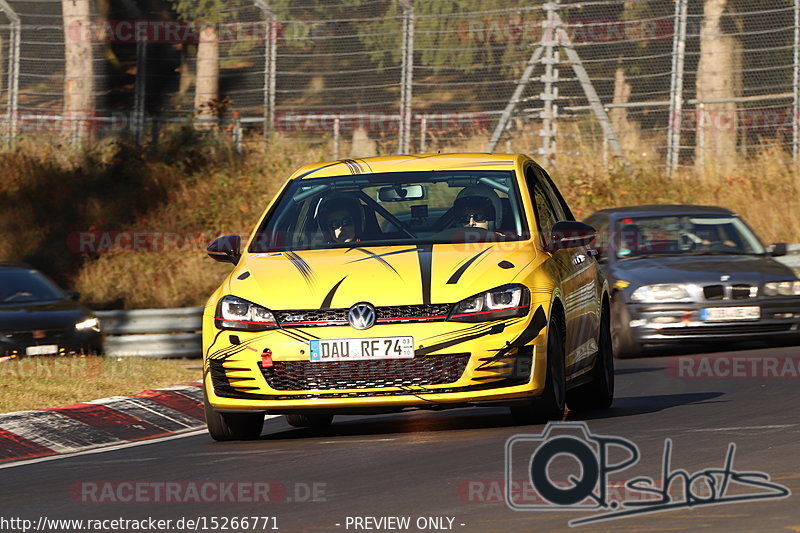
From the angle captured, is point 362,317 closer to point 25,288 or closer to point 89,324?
point 89,324

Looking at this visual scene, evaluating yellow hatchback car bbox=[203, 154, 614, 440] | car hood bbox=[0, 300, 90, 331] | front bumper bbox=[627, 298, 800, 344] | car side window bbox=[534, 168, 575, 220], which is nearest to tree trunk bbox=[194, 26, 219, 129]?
car hood bbox=[0, 300, 90, 331]

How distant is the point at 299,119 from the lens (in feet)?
102

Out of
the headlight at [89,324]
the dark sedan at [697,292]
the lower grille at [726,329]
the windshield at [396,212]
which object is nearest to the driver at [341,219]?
the windshield at [396,212]

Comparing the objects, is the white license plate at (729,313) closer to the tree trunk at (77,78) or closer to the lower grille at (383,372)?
the lower grille at (383,372)

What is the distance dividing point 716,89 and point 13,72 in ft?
43.8

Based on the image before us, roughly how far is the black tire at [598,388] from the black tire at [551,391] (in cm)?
138

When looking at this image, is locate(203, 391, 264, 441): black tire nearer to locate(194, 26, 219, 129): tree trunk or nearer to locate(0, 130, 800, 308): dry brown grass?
locate(0, 130, 800, 308): dry brown grass

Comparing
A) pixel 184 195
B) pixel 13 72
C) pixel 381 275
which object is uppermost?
pixel 13 72

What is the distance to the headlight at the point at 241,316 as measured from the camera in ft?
32.2

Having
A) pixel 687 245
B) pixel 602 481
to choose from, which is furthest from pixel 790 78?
pixel 602 481

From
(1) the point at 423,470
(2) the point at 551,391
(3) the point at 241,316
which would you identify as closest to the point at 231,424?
(3) the point at 241,316

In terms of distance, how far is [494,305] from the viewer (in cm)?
970

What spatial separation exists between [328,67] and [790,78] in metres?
8.33

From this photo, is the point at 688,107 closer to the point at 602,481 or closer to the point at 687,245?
the point at 687,245
